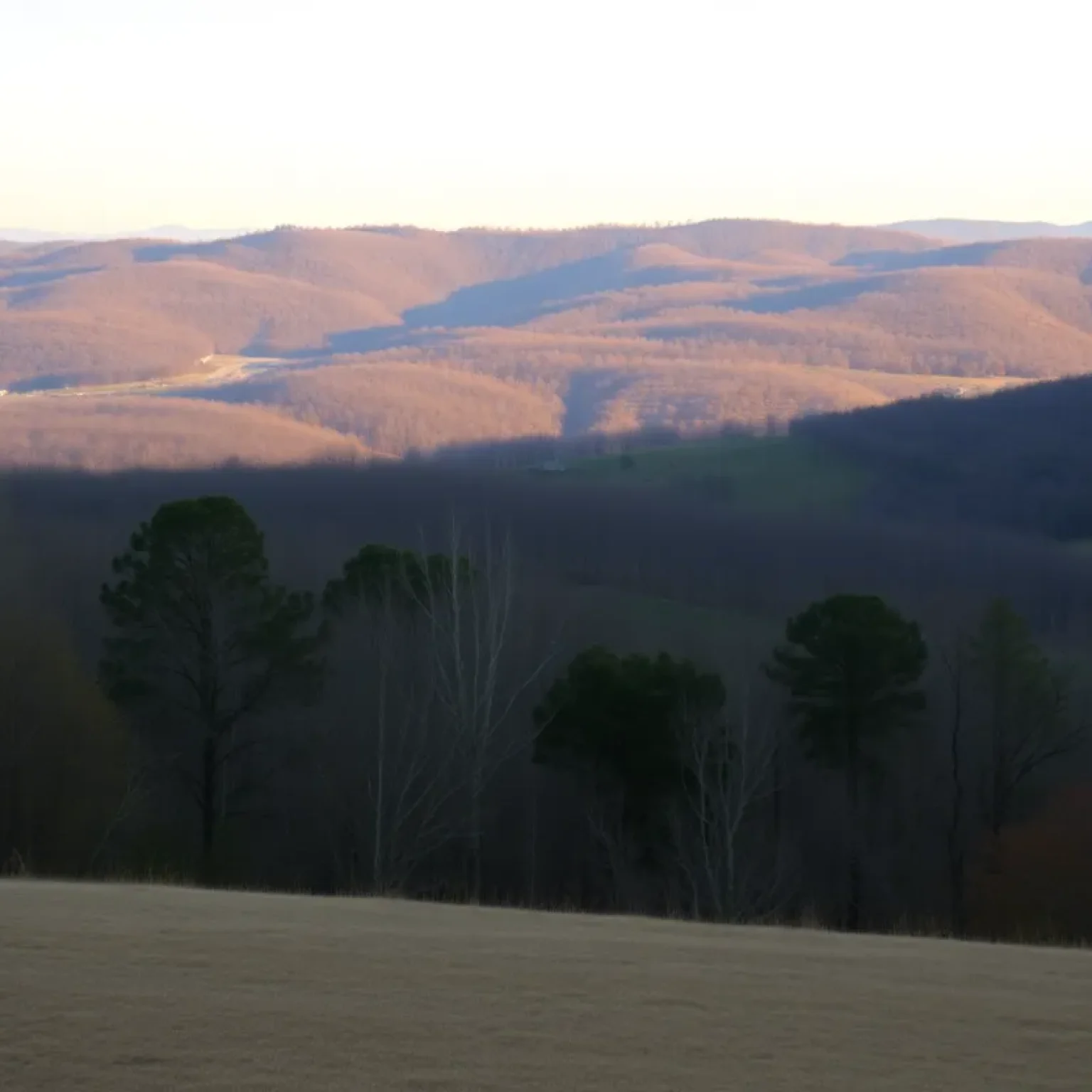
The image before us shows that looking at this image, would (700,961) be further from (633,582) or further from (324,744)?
(633,582)

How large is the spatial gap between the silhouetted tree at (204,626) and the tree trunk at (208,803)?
72mm

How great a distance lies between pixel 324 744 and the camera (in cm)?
3684

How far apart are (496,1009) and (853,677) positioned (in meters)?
22.4

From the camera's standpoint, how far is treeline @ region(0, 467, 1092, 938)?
94.2 feet

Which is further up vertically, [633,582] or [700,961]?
[700,961]

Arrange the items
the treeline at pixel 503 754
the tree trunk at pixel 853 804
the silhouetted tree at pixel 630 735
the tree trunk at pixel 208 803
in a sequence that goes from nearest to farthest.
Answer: the tree trunk at pixel 208 803 → the treeline at pixel 503 754 → the silhouetted tree at pixel 630 735 → the tree trunk at pixel 853 804

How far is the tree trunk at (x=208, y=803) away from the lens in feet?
93.3

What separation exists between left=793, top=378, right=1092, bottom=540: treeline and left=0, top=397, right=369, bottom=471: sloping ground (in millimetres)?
41012

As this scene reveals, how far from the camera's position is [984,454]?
357ft

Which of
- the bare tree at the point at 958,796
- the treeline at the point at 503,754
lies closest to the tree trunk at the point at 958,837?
the bare tree at the point at 958,796

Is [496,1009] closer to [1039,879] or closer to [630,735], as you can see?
[630,735]

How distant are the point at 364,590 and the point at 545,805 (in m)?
6.21

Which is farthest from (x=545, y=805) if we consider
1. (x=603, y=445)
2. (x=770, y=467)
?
(x=603, y=445)

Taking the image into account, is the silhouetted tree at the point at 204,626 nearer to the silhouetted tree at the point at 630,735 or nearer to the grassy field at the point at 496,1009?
the silhouetted tree at the point at 630,735
